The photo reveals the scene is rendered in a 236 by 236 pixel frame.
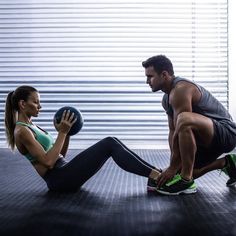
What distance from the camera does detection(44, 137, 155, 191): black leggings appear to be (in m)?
2.55

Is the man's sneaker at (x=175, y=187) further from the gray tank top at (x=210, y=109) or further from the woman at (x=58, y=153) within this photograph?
the gray tank top at (x=210, y=109)

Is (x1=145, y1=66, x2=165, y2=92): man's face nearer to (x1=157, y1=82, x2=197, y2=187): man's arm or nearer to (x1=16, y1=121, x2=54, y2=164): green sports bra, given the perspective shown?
(x1=157, y1=82, x2=197, y2=187): man's arm

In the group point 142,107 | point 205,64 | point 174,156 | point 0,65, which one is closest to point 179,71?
point 205,64

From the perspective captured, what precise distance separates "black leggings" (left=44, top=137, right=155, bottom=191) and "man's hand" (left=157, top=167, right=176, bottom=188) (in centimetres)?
9

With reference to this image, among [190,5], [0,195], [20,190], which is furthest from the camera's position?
[190,5]

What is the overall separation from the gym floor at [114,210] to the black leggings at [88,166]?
0.09 m

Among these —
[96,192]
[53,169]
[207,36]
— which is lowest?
[96,192]

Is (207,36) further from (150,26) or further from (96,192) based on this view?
(96,192)

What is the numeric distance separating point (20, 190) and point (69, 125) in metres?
0.58

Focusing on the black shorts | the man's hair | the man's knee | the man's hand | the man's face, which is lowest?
the man's hand

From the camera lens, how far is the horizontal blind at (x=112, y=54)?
5664 mm

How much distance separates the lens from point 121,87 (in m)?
5.71

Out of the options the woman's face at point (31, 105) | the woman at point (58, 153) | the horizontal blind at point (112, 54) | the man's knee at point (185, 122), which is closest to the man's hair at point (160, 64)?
the man's knee at point (185, 122)

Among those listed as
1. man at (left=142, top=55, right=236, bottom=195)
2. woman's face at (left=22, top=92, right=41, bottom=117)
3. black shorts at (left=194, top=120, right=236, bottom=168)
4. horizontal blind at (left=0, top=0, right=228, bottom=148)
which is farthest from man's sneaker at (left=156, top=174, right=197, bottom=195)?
horizontal blind at (left=0, top=0, right=228, bottom=148)
